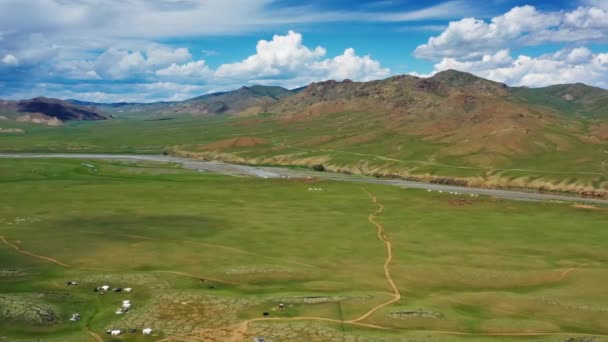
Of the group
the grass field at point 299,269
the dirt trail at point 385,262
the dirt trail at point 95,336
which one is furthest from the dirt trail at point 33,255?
the dirt trail at point 385,262

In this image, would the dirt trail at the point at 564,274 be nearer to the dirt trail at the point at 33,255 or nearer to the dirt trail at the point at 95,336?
the dirt trail at the point at 95,336

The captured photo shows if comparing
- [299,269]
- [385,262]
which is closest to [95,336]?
[299,269]

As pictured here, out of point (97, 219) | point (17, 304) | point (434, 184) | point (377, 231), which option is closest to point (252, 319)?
point (17, 304)

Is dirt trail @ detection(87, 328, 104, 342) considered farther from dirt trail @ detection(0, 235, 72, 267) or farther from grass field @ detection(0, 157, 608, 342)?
dirt trail @ detection(0, 235, 72, 267)

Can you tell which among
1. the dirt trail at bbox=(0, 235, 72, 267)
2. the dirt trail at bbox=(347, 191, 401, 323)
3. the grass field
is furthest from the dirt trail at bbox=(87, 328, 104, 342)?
the dirt trail at bbox=(0, 235, 72, 267)

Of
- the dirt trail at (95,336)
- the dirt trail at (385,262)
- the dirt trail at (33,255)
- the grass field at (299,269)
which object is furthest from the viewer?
the dirt trail at (33,255)

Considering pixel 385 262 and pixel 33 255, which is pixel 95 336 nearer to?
pixel 33 255

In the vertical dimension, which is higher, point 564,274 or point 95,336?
point 564,274

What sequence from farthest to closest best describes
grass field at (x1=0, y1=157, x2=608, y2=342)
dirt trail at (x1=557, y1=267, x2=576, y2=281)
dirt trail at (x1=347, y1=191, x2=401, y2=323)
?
dirt trail at (x1=557, y1=267, x2=576, y2=281) < dirt trail at (x1=347, y1=191, x2=401, y2=323) < grass field at (x1=0, y1=157, x2=608, y2=342)

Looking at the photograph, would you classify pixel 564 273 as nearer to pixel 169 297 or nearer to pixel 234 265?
pixel 234 265
